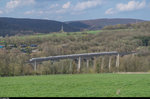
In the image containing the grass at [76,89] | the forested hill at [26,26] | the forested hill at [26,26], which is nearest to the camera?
the grass at [76,89]

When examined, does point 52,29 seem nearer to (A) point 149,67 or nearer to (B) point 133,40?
(B) point 133,40

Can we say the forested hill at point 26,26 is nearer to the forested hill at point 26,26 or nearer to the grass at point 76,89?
the forested hill at point 26,26

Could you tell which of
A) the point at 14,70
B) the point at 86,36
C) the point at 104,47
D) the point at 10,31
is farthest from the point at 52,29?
the point at 14,70

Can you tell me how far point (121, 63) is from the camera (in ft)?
100

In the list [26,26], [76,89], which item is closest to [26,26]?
[26,26]

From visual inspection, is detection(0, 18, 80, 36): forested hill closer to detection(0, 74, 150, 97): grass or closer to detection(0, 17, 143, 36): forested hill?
detection(0, 17, 143, 36): forested hill

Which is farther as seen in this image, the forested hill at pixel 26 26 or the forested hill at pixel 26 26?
the forested hill at pixel 26 26

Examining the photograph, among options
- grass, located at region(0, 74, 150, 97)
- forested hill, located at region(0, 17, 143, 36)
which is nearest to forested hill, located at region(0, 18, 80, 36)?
forested hill, located at region(0, 17, 143, 36)

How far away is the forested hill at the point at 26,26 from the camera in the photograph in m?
60.0

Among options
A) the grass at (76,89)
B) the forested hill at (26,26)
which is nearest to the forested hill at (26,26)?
the forested hill at (26,26)

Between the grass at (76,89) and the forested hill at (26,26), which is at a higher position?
the forested hill at (26,26)

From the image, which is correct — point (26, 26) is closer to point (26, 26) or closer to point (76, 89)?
point (26, 26)

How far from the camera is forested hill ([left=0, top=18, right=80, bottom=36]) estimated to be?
60.0m

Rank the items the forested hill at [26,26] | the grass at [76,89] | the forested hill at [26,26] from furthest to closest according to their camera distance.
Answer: the forested hill at [26,26] → the forested hill at [26,26] → the grass at [76,89]
